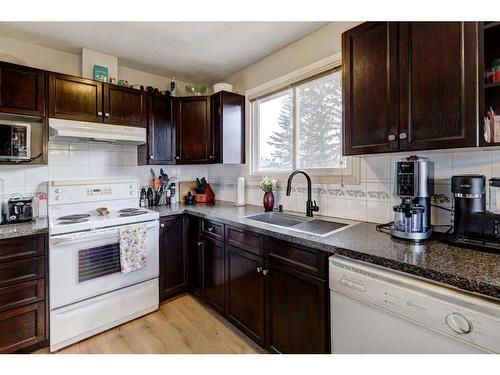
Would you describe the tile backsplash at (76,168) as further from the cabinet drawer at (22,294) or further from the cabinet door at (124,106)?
the cabinet drawer at (22,294)

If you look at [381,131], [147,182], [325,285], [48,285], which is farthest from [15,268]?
[381,131]

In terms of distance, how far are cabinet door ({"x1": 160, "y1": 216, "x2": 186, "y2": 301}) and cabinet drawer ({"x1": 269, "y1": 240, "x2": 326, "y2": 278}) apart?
46.8 inches

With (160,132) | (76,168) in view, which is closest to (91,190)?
(76,168)

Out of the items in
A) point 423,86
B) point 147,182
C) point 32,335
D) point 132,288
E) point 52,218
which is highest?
point 423,86

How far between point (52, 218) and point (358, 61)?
8.43 ft

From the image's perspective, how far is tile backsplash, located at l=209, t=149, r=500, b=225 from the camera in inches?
53.6

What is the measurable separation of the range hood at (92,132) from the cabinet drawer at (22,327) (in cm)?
131

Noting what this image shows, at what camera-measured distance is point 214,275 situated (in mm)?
2199

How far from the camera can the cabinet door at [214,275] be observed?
211cm

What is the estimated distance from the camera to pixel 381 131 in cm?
142

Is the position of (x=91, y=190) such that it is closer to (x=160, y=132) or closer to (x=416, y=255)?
(x=160, y=132)

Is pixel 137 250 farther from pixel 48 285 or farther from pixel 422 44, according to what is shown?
pixel 422 44

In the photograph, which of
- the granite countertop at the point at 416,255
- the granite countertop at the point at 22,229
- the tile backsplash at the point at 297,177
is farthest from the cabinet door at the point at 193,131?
the granite countertop at the point at 416,255

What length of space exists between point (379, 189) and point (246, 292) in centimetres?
120
